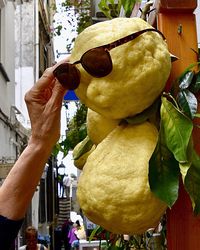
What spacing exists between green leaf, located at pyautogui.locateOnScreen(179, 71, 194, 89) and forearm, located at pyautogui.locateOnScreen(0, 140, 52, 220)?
524mm

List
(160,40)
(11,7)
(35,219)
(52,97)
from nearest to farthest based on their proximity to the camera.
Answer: (160,40)
(52,97)
(11,7)
(35,219)

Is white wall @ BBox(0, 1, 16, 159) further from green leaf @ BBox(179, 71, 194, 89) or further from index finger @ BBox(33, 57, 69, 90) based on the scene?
green leaf @ BBox(179, 71, 194, 89)

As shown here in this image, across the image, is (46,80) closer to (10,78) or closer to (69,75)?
(69,75)

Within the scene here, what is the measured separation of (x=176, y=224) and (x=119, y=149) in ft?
0.78

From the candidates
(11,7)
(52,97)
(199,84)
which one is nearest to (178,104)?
(199,84)

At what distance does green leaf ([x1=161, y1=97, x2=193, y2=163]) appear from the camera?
1.08m

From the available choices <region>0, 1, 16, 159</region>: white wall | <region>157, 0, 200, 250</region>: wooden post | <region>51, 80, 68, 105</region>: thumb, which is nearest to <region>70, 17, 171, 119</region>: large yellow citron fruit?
<region>157, 0, 200, 250</region>: wooden post

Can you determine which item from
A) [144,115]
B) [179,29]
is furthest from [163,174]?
[179,29]

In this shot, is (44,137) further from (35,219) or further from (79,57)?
(35,219)

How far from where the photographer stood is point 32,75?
15.5 metres

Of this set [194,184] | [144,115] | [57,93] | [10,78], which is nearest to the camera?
[194,184]

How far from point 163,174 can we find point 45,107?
52cm

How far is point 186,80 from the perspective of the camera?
3.95ft

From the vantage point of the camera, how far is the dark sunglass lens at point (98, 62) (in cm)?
113
